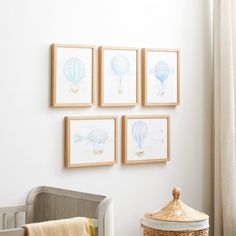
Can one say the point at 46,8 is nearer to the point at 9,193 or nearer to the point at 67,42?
the point at 67,42

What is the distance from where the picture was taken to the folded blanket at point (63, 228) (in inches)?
107

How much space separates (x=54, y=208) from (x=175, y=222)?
0.61m

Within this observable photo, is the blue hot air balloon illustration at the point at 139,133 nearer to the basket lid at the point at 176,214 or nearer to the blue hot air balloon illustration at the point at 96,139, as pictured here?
the blue hot air balloon illustration at the point at 96,139

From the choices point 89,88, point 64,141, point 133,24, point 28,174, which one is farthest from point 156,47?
point 28,174

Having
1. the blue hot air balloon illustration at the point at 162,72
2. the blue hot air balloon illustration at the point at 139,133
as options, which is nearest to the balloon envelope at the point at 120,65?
the blue hot air balloon illustration at the point at 162,72

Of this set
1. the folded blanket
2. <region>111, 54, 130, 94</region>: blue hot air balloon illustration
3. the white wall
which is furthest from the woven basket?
<region>111, 54, 130, 94</region>: blue hot air balloon illustration

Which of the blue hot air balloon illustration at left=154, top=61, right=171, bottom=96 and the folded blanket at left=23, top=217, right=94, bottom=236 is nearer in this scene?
the folded blanket at left=23, top=217, right=94, bottom=236

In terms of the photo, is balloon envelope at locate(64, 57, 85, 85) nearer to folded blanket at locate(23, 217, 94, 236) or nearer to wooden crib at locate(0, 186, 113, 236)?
wooden crib at locate(0, 186, 113, 236)

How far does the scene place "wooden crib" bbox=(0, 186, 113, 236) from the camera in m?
3.08

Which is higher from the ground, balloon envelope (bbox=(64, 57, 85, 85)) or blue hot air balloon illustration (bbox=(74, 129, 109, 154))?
balloon envelope (bbox=(64, 57, 85, 85))

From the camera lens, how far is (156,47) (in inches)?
150

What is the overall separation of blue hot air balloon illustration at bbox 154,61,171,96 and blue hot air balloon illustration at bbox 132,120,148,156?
225mm

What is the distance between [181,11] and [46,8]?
2.94 ft

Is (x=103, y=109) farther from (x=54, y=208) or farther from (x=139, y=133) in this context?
(x=54, y=208)
